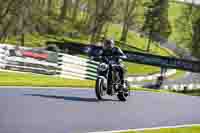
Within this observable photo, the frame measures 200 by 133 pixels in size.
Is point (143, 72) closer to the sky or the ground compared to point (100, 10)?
closer to the ground

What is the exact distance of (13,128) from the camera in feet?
24.1

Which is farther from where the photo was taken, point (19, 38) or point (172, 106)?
point (19, 38)

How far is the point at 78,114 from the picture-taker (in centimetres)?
951

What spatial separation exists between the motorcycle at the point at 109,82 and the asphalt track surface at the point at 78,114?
246 mm

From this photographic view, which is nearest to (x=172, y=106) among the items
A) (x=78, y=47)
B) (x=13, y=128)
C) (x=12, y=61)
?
(x=13, y=128)

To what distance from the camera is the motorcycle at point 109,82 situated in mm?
12828

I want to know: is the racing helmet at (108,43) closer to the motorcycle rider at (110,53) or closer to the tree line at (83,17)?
the motorcycle rider at (110,53)

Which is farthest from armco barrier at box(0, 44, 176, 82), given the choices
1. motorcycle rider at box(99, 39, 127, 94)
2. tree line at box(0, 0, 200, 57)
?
tree line at box(0, 0, 200, 57)

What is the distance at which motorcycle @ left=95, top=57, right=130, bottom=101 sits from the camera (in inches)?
505

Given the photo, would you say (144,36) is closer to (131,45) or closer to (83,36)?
(131,45)

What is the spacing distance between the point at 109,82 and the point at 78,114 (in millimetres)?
3767

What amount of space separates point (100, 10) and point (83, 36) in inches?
214

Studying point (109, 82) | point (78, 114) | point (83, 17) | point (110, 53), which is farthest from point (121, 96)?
point (83, 17)

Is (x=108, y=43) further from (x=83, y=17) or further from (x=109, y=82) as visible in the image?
(x=83, y=17)
